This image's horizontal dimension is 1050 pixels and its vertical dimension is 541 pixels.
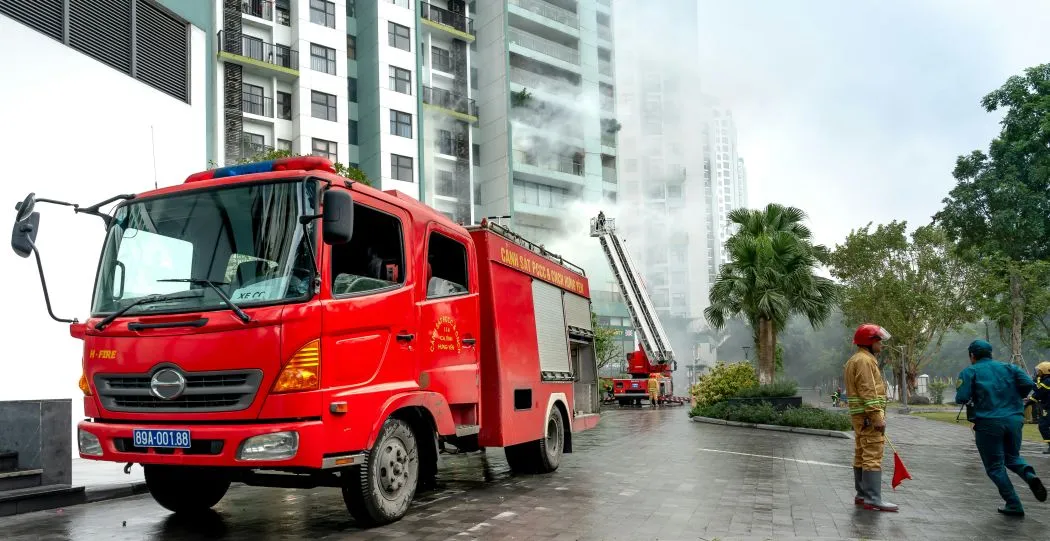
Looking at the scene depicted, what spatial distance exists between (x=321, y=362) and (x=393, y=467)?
1.38 meters

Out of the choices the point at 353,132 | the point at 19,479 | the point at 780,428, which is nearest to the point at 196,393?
the point at 19,479

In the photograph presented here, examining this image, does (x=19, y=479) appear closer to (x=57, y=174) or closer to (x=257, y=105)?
(x=57, y=174)

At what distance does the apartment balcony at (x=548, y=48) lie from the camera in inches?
2137

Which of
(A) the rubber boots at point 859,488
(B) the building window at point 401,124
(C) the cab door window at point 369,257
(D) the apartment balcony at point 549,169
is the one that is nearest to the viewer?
(C) the cab door window at point 369,257

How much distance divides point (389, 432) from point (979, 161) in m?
31.5

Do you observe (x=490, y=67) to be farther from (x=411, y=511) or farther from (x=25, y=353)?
(x=411, y=511)

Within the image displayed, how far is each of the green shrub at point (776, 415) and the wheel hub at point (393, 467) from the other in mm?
14226

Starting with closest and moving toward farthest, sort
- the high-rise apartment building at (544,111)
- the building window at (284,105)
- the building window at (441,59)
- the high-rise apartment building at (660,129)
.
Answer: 1. the building window at (284,105)
2. the building window at (441,59)
3. the high-rise apartment building at (544,111)
4. the high-rise apartment building at (660,129)

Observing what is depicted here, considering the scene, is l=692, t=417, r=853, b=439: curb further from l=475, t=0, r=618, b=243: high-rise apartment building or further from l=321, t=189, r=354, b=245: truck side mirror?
l=475, t=0, r=618, b=243: high-rise apartment building

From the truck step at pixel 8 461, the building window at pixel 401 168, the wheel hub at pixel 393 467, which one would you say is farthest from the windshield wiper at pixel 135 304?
the building window at pixel 401 168

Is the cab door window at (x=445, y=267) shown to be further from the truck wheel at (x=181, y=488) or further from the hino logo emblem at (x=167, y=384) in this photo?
the truck wheel at (x=181, y=488)

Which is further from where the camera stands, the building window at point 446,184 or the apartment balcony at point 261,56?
the building window at point 446,184

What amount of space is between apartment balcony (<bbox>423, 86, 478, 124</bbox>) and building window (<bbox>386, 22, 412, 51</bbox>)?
318 centimetres

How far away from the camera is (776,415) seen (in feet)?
66.6
